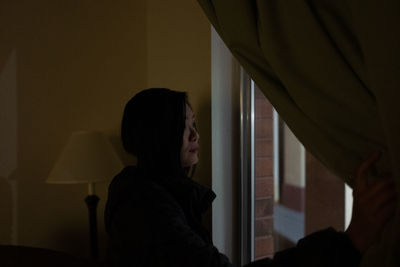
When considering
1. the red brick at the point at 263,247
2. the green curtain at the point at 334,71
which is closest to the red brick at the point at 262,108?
the red brick at the point at 263,247

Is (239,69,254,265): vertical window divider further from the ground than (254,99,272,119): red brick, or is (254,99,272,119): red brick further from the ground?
(254,99,272,119): red brick

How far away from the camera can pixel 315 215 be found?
7.77 feet

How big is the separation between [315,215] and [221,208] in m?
0.99

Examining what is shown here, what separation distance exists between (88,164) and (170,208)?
88 cm

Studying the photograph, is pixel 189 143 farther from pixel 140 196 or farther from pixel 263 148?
pixel 263 148

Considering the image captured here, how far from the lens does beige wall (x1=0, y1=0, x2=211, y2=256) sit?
2.07 m

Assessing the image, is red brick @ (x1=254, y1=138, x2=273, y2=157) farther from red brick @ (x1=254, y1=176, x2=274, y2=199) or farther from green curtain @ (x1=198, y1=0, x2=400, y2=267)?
green curtain @ (x1=198, y1=0, x2=400, y2=267)

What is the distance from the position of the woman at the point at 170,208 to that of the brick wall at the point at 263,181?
0.43 metres

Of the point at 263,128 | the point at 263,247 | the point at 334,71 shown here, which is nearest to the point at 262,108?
the point at 263,128

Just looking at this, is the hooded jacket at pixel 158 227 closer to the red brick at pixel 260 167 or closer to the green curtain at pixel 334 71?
the green curtain at pixel 334 71

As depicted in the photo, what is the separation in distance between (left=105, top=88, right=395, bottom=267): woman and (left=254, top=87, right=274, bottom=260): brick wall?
427 mm

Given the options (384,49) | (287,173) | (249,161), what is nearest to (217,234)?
(249,161)

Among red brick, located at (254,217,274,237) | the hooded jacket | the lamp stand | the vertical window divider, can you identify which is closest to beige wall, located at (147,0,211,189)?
the vertical window divider

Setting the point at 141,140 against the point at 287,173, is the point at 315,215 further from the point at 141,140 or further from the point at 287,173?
the point at 287,173
